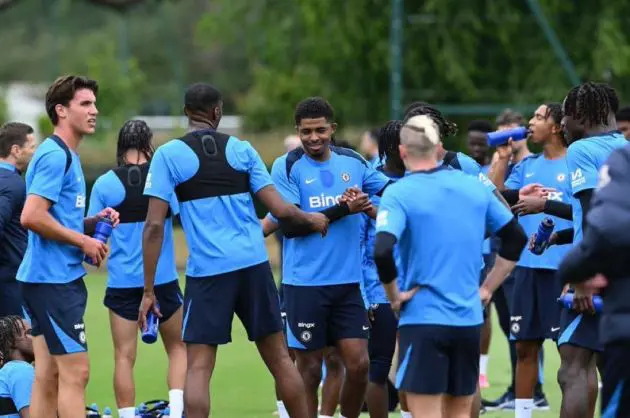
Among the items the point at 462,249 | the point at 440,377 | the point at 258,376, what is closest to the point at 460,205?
the point at 462,249

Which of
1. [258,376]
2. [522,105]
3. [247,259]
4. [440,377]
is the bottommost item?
[258,376]

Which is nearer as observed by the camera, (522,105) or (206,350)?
(206,350)

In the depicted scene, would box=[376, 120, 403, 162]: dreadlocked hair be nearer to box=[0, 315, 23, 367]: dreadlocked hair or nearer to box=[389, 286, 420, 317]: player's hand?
box=[389, 286, 420, 317]: player's hand

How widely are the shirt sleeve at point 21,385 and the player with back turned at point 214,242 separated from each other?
0.97 meters

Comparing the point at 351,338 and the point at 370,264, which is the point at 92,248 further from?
the point at 370,264

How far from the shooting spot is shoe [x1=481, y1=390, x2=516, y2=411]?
12.8 meters

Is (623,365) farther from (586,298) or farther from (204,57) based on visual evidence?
(204,57)

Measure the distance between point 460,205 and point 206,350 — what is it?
237 centimetres

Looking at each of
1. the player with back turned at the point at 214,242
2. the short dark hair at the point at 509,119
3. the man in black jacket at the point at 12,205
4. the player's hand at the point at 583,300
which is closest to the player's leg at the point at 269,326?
the player with back turned at the point at 214,242

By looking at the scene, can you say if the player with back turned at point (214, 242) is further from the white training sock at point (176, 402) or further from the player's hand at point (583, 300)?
the player's hand at point (583, 300)

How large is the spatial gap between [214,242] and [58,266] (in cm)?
100

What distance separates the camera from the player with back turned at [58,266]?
29.7 ft

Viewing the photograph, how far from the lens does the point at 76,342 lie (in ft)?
30.0

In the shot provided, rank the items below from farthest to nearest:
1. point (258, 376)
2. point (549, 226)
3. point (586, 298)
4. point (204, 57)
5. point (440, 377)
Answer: point (204, 57) < point (258, 376) < point (549, 226) < point (586, 298) < point (440, 377)
